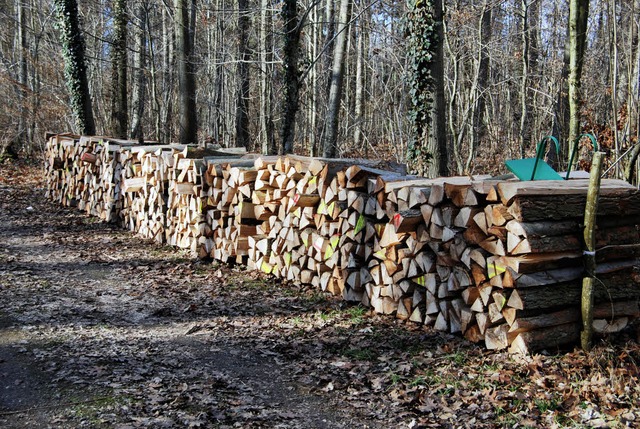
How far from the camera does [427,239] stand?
584 centimetres

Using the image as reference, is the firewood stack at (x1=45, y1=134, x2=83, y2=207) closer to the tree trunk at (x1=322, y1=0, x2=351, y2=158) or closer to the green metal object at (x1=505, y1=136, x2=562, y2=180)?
the tree trunk at (x1=322, y1=0, x2=351, y2=158)

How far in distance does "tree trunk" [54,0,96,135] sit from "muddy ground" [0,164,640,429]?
922 centimetres

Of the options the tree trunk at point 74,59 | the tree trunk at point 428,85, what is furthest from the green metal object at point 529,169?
the tree trunk at point 74,59

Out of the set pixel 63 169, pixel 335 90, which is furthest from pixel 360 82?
pixel 63 169

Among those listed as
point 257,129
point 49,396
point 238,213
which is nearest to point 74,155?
point 238,213

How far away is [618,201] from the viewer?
538 cm

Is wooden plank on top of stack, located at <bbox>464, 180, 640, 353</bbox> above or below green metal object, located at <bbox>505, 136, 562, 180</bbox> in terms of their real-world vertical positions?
below

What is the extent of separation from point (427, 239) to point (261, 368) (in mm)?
2034

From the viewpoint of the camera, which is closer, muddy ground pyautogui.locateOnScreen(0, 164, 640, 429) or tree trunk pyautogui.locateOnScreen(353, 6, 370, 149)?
muddy ground pyautogui.locateOnScreen(0, 164, 640, 429)

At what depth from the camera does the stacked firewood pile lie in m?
5.00

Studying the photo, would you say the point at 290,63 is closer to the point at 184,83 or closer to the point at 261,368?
the point at 184,83

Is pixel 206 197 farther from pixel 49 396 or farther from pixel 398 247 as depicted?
pixel 49 396

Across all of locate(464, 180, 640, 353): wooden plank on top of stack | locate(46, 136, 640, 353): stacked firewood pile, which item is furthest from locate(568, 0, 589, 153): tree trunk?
locate(464, 180, 640, 353): wooden plank on top of stack

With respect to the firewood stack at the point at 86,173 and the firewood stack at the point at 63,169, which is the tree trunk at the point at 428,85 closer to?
the firewood stack at the point at 86,173
